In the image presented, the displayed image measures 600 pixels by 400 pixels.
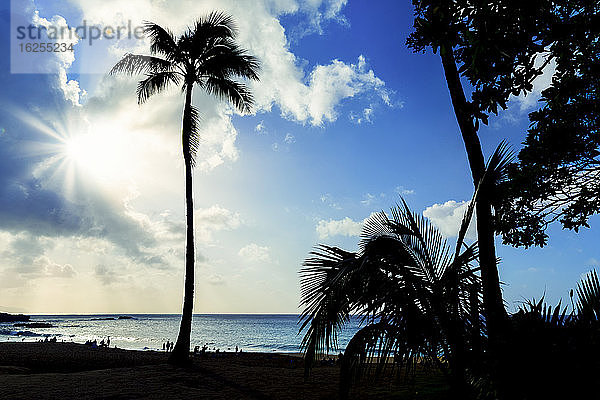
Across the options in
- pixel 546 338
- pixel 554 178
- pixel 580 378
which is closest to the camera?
pixel 580 378

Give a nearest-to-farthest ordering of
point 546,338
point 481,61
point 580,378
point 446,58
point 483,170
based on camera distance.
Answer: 1. point 580,378
2. point 546,338
3. point 481,61
4. point 483,170
5. point 446,58

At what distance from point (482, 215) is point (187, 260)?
514 inches

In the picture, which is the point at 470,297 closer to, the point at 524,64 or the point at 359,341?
the point at 359,341

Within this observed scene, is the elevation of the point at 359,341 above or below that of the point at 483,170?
below

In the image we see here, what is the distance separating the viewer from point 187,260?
644 inches

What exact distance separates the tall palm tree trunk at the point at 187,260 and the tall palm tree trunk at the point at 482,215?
491 inches

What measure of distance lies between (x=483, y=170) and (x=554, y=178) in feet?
8.08

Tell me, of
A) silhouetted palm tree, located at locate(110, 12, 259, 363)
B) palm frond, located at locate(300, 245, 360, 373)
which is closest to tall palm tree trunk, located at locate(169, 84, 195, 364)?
silhouetted palm tree, located at locate(110, 12, 259, 363)

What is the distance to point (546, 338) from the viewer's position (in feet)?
14.2

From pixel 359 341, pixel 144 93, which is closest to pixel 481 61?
pixel 359 341

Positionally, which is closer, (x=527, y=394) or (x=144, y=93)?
(x=527, y=394)

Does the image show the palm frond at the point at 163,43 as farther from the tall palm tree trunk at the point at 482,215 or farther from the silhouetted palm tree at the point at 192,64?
the tall palm tree trunk at the point at 482,215

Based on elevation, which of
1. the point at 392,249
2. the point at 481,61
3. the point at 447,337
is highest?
the point at 481,61

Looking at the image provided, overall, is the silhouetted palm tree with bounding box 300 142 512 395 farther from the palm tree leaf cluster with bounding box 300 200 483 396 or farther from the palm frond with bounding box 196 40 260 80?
the palm frond with bounding box 196 40 260 80
